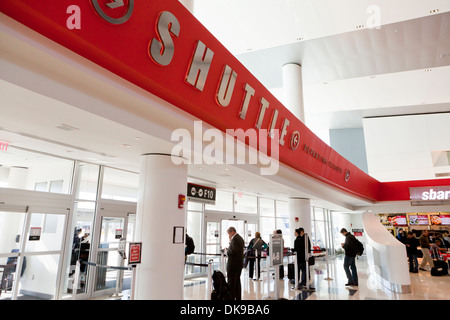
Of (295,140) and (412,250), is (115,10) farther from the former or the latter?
(412,250)

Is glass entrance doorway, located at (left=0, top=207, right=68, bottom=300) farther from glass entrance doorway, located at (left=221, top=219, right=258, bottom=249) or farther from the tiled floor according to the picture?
glass entrance doorway, located at (left=221, top=219, right=258, bottom=249)

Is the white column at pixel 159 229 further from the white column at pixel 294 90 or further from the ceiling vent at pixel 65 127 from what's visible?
the white column at pixel 294 90

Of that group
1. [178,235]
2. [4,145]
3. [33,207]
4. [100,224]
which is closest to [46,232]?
[33,207]

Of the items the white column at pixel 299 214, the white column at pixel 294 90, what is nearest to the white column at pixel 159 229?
the white column at pixel 294 90

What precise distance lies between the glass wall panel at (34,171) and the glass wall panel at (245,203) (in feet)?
23.7

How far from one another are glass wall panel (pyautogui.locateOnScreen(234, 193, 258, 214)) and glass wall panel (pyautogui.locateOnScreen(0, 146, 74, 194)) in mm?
7236

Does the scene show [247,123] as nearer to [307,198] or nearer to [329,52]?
[329,52]

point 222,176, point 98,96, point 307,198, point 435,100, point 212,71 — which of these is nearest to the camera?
point 98,96

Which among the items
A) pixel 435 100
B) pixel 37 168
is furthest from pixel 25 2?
pixel 435 100

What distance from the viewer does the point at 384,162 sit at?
15430 mm

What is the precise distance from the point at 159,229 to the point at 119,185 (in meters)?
3.19

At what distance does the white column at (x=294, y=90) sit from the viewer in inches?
367

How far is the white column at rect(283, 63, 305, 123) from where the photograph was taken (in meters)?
9.31

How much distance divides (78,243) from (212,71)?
5.18 m
